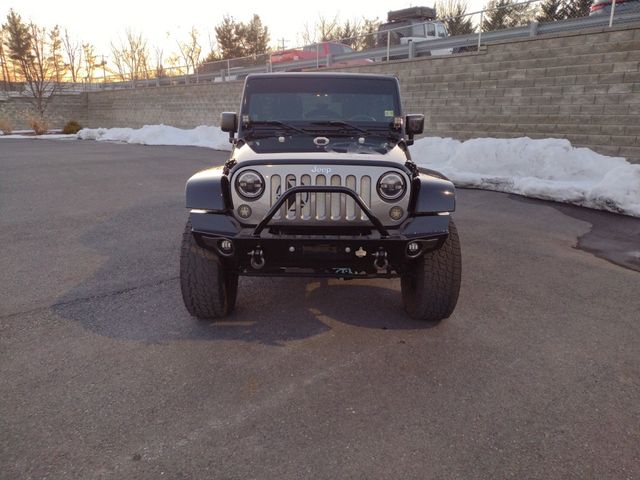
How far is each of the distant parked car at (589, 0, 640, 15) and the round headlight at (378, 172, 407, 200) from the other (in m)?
9.94

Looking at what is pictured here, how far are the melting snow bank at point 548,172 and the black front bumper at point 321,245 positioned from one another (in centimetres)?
586

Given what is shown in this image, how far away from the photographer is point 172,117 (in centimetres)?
2964

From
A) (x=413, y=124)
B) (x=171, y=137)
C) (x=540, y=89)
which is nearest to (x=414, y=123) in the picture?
(x=413, y=124)

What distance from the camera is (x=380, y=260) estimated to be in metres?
2.95

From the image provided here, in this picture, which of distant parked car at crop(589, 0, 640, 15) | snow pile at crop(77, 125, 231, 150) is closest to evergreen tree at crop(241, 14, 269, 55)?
snow pile at crop(77, 125, 231, 150)

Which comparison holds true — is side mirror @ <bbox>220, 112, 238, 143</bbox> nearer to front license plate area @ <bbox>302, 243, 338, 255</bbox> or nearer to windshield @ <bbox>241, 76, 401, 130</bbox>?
windshield @ <bbox>241, 76, 401, 130</bbox>

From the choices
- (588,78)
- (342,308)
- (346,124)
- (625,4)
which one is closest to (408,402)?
(342,308)

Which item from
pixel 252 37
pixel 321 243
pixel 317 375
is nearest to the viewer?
pixel 317 375

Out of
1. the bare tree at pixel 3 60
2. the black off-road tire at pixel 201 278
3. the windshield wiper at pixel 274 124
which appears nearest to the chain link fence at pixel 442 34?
the windshield wiper at pixel 274 124

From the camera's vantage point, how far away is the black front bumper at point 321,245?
114 inches

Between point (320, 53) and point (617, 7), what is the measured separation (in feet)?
39.9

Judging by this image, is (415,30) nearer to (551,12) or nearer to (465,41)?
(465,41)

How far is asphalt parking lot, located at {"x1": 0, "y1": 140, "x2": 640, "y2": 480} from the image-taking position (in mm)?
2051

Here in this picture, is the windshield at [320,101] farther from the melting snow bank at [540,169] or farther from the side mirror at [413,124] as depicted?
the melting snow bank at [540,169]
